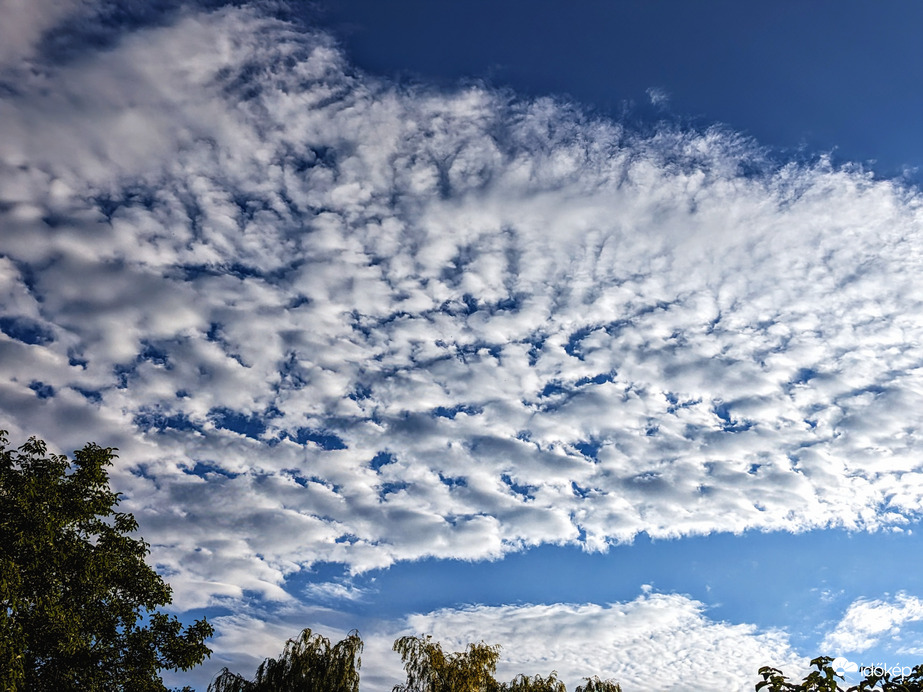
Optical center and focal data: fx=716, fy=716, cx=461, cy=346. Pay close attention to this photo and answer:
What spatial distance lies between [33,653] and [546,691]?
2156cm

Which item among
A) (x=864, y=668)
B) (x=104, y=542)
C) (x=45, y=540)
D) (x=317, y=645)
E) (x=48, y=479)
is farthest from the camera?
(x=317, y=645)

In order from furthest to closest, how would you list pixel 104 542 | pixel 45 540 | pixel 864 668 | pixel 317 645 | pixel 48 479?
pixel 317 645 → pixel 104 542 → pixel 48 479 → pixel 45 540 → pixel 864 668

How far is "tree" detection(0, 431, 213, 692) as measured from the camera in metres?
19.2

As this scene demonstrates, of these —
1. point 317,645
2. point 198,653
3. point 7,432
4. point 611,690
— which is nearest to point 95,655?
point 198,653

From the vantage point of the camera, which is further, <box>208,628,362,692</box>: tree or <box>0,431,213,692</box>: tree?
<box>208,628,362,692</box>: tree

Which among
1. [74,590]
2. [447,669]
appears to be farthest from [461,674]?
[74,590]

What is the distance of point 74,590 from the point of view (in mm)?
20969

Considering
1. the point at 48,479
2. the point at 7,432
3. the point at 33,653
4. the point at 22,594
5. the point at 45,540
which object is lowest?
the point at 33,653

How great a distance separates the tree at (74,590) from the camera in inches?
754

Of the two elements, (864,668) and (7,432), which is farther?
(7,432)

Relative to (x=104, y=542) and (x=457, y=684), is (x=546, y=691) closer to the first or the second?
(x=457, y=684)

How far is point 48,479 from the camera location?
68.2 ft

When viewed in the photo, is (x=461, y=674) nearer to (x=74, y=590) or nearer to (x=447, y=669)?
(x=447, y=669)

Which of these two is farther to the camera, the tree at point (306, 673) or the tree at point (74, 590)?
the tree at point (306, 673)
